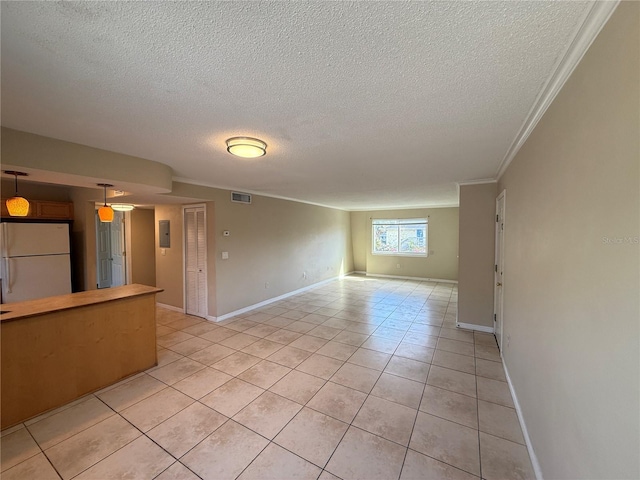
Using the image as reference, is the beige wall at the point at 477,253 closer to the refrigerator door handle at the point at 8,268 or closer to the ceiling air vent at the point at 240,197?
the ceiling air vent at the point at 240,197

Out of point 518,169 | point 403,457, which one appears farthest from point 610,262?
point 518,169

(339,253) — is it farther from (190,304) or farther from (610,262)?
(610,262)

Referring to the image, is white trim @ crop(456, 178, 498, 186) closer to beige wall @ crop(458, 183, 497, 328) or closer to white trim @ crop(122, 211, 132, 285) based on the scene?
beige wall @ crop(458, 183, 497, 328)

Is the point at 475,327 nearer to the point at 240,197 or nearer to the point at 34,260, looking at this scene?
the point at 240,197

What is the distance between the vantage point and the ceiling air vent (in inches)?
189

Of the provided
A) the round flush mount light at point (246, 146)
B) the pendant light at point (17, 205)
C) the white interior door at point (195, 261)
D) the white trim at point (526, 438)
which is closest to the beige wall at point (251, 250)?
the white interior door at point (195, 261)

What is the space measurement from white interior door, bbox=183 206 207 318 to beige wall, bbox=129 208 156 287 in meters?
1.80

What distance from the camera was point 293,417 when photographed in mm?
2211

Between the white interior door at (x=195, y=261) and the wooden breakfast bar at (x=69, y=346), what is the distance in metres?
1.63

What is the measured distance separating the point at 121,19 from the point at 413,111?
1670 millimetres

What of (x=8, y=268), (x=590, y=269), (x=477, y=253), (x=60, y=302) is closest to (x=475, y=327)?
(x=477, y=253)

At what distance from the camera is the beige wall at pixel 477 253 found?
13.0 feet

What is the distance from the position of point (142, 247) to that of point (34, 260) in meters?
2.07

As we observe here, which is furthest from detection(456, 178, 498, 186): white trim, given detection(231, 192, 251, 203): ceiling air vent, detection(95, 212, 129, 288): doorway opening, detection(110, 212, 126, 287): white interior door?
detection(95, 212, 129, 288): doorway opening
